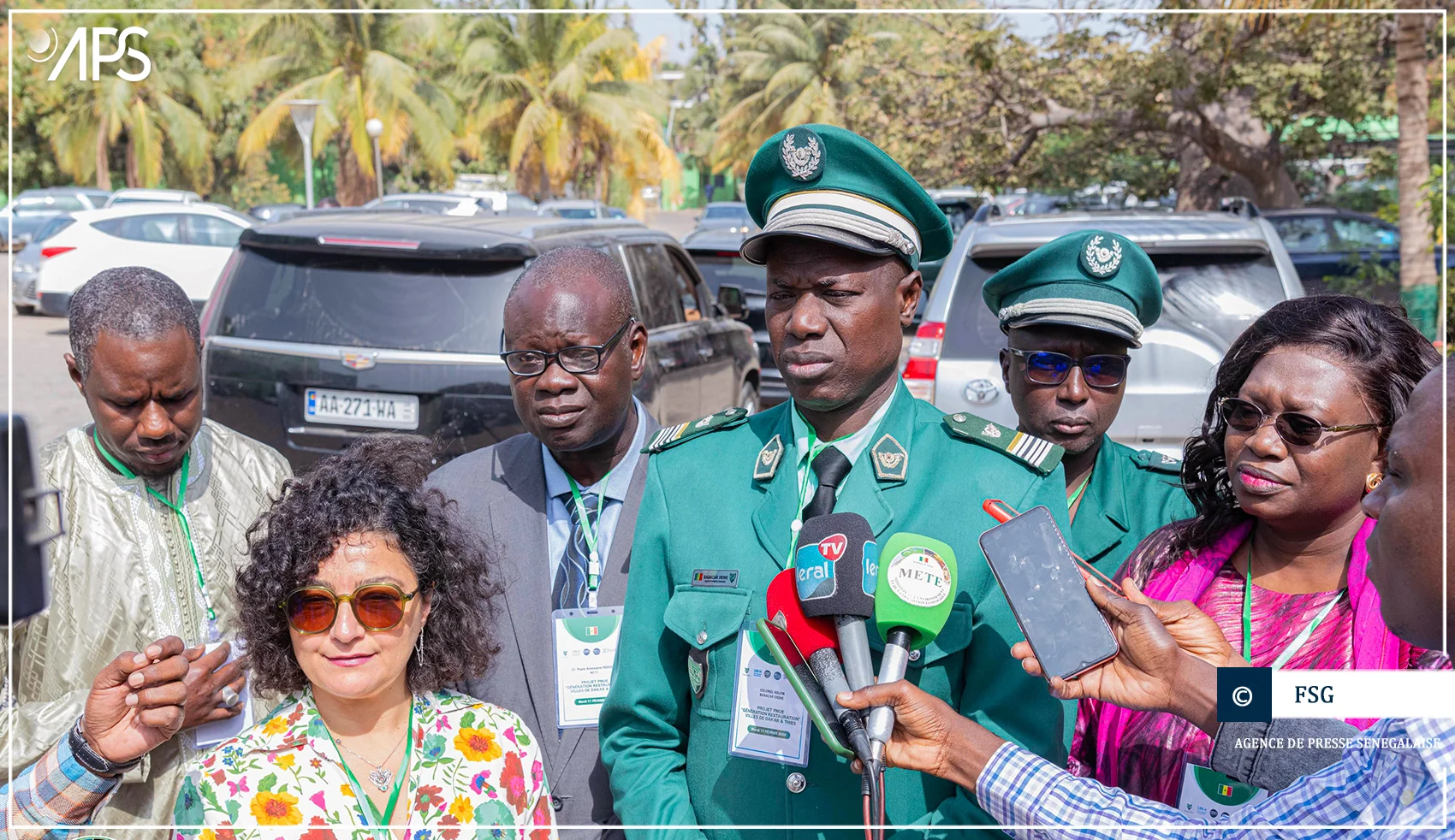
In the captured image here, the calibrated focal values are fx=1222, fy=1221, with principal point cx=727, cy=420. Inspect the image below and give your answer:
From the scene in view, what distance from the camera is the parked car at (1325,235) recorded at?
15.2m

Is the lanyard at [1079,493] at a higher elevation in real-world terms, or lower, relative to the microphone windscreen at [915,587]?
lower

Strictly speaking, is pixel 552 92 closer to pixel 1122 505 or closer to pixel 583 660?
pixel 1122 505

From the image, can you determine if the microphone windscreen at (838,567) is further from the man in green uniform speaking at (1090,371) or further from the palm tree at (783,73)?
the palm tree at (783,73)

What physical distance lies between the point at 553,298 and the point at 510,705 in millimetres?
997

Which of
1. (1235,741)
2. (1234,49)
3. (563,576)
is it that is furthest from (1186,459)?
(1234,49)

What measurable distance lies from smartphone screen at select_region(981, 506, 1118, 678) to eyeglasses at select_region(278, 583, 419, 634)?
1.10 m

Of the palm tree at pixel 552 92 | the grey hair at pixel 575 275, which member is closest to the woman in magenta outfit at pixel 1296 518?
the grey hair at pixel 575 275

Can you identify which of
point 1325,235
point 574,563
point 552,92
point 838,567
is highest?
point 552,92

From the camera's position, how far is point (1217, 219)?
5.46 m

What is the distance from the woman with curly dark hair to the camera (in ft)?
6.83

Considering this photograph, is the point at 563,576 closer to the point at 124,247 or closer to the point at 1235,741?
the point at 1235,741

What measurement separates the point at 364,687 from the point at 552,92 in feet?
114

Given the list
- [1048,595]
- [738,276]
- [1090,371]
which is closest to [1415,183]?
[738,276]

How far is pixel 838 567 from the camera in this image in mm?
1823
